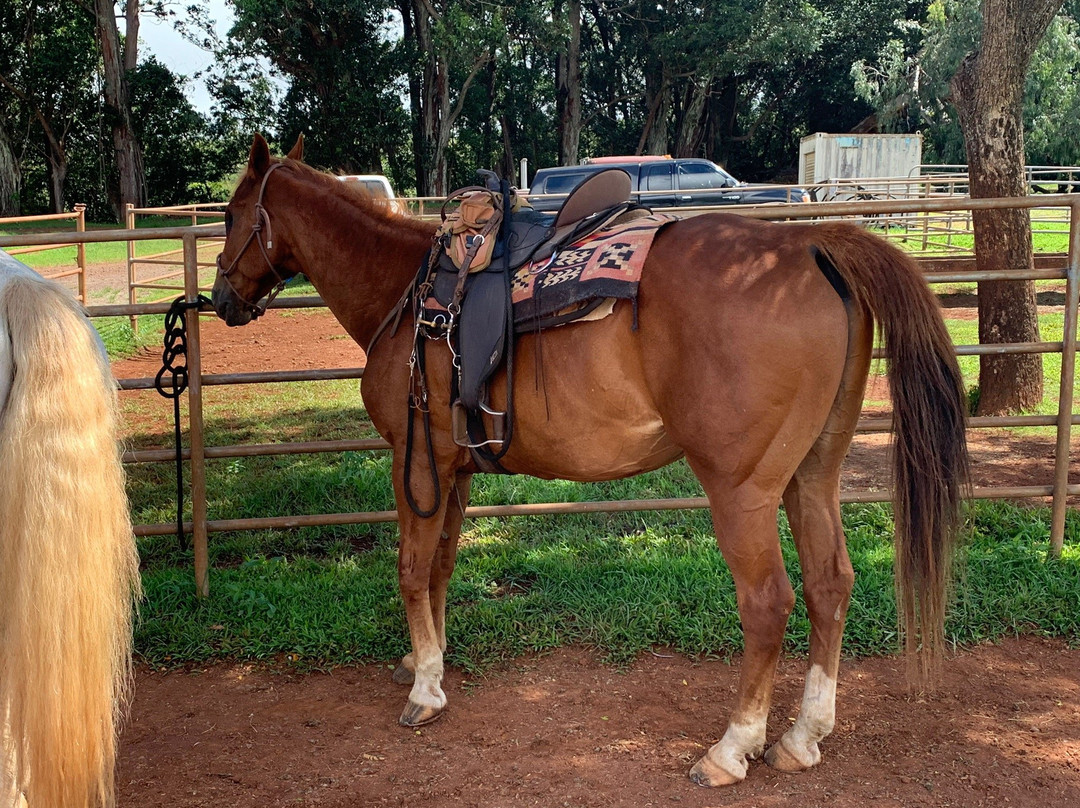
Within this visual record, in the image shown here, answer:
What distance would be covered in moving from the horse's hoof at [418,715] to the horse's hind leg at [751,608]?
39.3 inches

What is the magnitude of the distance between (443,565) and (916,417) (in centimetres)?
191

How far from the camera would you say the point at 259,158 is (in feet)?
12.1

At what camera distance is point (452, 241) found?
11.2ft

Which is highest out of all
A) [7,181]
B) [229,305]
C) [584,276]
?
[7,181]

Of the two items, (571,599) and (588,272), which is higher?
(588,272)

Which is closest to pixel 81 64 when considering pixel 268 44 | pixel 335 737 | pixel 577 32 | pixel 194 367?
pixel 268 44

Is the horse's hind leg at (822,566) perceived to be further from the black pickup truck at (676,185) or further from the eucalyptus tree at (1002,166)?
the black pickup truck at (676,185)

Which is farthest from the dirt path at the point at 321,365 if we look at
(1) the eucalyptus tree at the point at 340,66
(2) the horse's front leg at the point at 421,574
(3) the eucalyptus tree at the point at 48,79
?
(3) the eucalyptus tree at the point at 48,79

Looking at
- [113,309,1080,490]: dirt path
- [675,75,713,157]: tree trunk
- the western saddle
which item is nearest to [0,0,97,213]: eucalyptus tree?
[113,309,1080,490]: dirt path

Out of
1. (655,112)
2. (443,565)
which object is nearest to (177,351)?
(443,565)

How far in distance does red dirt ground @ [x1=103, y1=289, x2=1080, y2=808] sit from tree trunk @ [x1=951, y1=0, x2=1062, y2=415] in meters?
3.05

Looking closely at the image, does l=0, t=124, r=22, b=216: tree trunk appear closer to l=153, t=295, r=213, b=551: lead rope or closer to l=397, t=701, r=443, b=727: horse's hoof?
l=153, t=295, r=213, b=551: lead rope

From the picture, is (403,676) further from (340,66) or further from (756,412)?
(340,66)

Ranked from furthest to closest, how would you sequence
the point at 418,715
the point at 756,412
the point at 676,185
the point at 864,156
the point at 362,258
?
the point at 864,156
the point at 676,185
the point at 362,258
the point at 418,715
the point at 756,412
